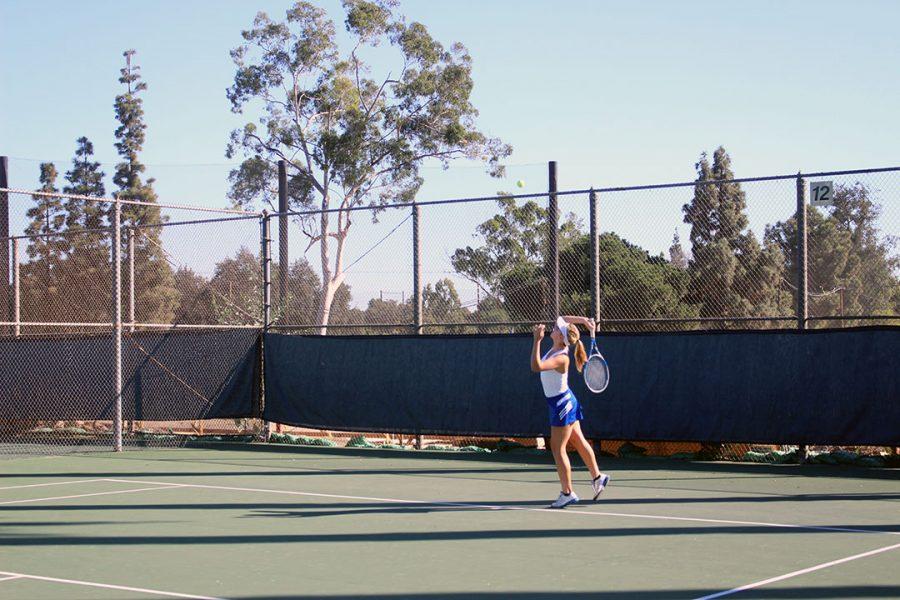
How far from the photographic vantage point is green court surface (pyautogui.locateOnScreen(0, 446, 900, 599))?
21.5 ft

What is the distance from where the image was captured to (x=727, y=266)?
67.6 feet

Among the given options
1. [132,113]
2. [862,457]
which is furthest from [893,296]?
[132,113]

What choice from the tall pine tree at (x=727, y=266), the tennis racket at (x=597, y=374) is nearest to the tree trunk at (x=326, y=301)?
the tall pine tree at (x=727, y=266)

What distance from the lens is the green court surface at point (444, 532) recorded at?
21.5 ft

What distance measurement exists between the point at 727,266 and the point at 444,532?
13.2 m

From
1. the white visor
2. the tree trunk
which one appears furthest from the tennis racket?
the tree trunk

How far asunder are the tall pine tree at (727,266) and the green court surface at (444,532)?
21.0 feet

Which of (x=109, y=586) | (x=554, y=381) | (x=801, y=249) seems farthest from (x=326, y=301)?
(x=109, y=586)

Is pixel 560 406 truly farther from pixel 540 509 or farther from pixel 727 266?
pixel 727 266

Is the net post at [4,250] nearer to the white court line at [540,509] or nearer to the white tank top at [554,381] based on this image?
the white court line at [540,509]

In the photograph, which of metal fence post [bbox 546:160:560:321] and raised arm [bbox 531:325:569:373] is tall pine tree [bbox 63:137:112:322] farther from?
raised arm [bbox 531:325:569:373]

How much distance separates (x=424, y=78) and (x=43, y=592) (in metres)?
35.8

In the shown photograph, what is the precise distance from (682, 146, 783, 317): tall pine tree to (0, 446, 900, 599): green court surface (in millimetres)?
6388

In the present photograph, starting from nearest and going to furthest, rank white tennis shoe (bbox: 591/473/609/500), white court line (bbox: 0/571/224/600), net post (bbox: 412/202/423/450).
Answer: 1. white court line (bbox: 0/571/224/600)
2. white tennis shoe (bbox: 591/473/609/500)
3. net post (bbox: 412/202/423/450)
